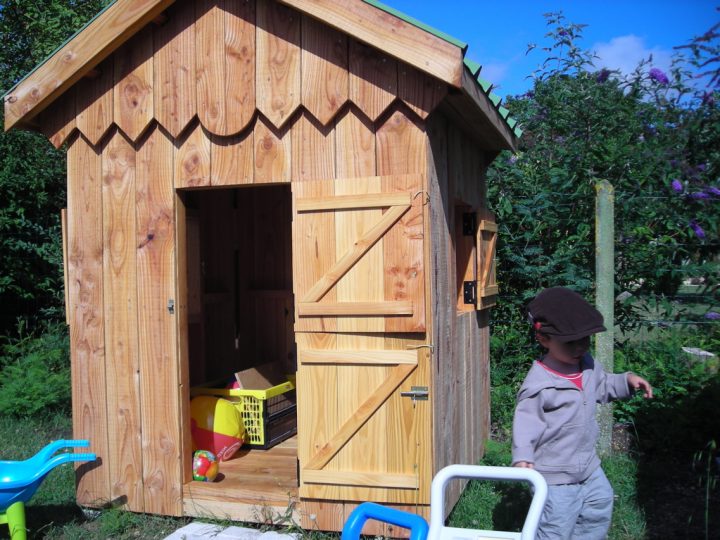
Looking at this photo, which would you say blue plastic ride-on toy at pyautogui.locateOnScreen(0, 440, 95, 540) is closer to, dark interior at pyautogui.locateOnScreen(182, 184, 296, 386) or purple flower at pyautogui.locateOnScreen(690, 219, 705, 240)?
dark interior at pyautogui.locateOnScreen(182, 184, 296, 386)

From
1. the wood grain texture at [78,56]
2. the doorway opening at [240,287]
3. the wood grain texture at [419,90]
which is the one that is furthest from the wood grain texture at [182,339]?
the wood grain texture at [419,90]

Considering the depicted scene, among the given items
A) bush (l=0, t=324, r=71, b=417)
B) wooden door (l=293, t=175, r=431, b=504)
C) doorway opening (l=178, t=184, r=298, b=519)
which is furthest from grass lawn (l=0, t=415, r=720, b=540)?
bush (l=0, t=324, r=71, b=417)

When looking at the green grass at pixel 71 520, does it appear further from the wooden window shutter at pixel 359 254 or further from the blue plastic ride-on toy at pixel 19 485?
the wooden window shutter at pixel 359 254

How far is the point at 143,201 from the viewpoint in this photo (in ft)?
15.2

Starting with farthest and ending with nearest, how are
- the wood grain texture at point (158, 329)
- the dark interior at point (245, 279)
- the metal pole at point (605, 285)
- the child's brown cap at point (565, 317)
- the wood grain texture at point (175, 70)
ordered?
the dark interior at point (245, 279), the metal pole at point (605, 285), the wood grain texture at point (158, 329), the wood grain texture at point (175, 70), the child's brown cap at point (565, 317)

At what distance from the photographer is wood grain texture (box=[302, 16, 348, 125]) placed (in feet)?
13.6

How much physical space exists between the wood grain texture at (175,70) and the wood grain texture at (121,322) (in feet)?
1.34

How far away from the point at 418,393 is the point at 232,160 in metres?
1.95

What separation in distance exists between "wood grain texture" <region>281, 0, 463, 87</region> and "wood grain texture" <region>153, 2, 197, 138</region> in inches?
35.0

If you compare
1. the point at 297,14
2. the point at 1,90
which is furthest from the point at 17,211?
the point at 297,14

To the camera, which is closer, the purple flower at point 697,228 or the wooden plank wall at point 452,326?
the wooden plank wall at point 452,326

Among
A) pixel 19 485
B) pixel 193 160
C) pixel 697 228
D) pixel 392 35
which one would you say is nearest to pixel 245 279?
pixel 193 160

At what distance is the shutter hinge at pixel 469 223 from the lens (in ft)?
17.7

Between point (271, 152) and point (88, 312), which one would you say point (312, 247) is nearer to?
point (271, 152)
